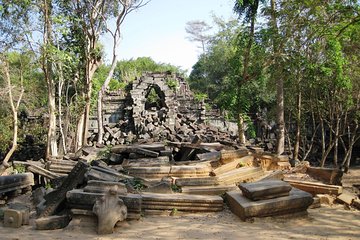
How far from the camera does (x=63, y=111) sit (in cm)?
1516

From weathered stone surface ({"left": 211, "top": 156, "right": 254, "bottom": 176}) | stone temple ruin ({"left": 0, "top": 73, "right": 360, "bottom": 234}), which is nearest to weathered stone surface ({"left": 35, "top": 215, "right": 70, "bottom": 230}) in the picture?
stone temple ruin ({"left": 0, "top": 73, "right": 360, "bottom": 234})

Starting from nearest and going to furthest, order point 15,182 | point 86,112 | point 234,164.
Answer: point 15,182 → point 234,164 → point 86,112

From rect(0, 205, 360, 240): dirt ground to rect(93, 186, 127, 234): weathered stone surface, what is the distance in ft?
0.39

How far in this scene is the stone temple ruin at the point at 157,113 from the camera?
18078 millimetres

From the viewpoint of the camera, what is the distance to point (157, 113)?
1933cm

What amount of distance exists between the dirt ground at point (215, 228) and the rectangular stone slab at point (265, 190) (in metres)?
0.35

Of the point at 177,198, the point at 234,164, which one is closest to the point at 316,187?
the point at 234,164

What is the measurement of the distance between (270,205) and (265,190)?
24 centimetres

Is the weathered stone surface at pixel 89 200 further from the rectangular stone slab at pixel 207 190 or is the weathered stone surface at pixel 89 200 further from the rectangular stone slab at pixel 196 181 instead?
the rectangular stone slab at pixel 196 181

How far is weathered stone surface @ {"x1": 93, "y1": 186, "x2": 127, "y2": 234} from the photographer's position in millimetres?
4441

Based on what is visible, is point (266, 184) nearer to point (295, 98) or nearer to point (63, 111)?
point (295, 98)

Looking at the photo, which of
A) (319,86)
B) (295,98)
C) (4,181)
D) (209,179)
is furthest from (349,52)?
(4,181)

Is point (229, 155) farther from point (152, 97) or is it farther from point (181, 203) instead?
point (152, 97)

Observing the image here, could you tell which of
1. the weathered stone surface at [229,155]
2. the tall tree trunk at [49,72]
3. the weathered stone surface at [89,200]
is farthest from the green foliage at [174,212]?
the tall tree trunk at [49,72]
